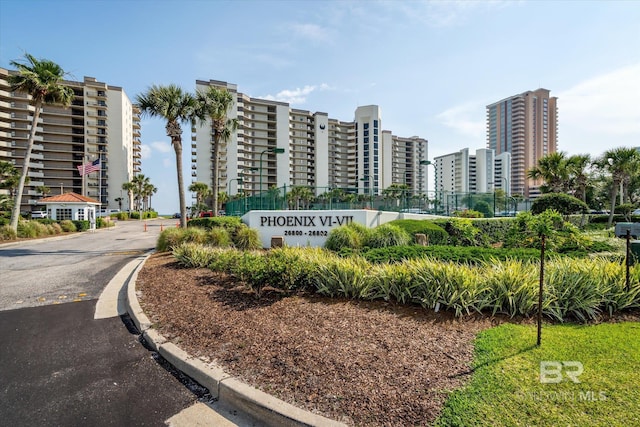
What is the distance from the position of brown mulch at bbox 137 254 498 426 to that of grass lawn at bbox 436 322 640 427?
0.21 m

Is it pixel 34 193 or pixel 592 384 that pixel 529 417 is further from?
pixel 34 193

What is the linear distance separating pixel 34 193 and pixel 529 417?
95589 millimetres

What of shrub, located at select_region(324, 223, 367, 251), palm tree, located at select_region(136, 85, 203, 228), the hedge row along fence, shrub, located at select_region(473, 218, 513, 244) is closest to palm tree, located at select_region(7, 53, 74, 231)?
palm tree, located at select_region(136, 85, 203, 228)

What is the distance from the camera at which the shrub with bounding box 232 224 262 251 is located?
14.2 m

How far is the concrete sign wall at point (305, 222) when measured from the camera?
48.1 ft

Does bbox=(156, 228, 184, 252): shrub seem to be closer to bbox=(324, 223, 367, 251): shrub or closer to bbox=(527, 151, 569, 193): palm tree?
bbox=(324, 223, 367, 251): shrub

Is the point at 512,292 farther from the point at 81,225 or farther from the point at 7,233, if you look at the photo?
the point at 81,225

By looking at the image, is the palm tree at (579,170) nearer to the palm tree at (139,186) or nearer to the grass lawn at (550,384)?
the grass lawn at (550,384)

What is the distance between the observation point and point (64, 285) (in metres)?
8.73

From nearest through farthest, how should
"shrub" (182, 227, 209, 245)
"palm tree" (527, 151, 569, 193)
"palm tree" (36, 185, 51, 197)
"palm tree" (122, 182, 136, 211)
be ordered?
1. "shrub" (182, 227, 209, 245)
2. "palm tree" (527, 151, 569, 193)
3. "palm tree" (36, 185, 51, 197)
4. "palm tree" (122, 182, 136, 211)

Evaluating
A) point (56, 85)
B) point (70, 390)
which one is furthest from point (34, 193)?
point (70, 390)

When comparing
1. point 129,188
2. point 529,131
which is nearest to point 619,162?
point 129,188

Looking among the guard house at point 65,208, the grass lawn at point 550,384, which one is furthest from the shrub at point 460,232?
the guard house at point 65,208

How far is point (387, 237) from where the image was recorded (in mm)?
12148
